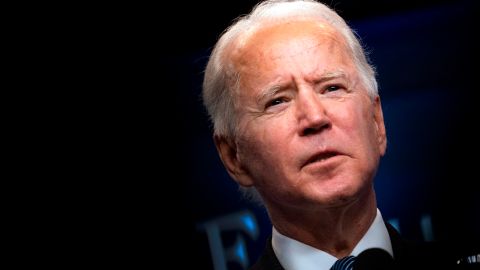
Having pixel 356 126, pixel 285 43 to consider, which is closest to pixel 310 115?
pixel 356 126

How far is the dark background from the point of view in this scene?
2420 mm

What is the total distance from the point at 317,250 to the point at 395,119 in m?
1.15

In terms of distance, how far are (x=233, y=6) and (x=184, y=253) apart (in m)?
0.94

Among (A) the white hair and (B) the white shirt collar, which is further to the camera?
(A) the white hair

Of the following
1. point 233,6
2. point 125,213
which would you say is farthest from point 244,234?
Result: point 233,6

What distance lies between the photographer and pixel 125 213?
7.86 feet

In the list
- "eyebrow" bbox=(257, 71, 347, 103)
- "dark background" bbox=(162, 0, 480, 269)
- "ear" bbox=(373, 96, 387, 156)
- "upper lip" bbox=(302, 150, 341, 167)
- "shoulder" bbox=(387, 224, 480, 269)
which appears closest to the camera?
"shoulder" bbox=(387, 224, 480, 269)

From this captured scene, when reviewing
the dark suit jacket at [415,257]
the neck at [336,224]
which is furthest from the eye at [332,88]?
the dark suit jacket at [415,257]

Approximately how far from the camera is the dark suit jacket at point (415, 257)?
3.81ft

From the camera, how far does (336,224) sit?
59.1 inches

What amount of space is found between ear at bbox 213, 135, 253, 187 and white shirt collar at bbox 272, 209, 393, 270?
18 centimetres

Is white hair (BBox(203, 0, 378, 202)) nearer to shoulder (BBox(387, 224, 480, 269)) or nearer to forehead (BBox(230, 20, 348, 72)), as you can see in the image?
forehead (BBox(230, 20, 348, 72))

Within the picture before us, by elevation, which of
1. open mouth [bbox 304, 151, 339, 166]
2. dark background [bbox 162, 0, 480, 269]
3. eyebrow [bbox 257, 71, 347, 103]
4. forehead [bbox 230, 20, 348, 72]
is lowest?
dark background [bbox 162, 0, 480, 269]

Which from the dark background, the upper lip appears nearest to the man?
the upper lip
